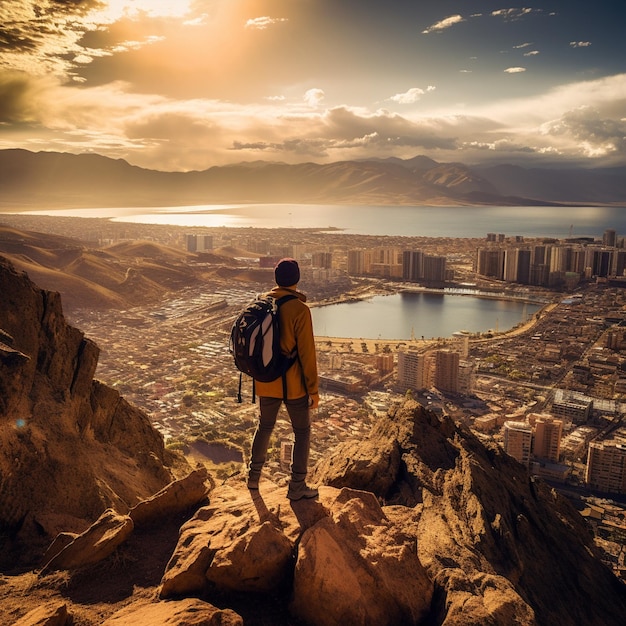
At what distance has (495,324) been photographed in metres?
30.3

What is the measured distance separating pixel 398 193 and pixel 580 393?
5348 inches

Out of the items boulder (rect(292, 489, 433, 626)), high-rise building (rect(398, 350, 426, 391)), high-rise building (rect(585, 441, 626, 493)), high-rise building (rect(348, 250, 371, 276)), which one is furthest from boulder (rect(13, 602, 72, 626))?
high-rise building (rect(348, 250, 371, 276))

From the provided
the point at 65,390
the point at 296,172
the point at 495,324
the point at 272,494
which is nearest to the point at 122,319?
the point at 495,324

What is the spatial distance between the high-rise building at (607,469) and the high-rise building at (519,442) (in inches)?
47.3

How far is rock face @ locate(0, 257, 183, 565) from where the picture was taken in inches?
115

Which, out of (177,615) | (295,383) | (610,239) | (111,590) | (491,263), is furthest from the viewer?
A: (610,239)

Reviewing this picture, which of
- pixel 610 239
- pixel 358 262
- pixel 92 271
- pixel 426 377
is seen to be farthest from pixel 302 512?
pixel 610 239

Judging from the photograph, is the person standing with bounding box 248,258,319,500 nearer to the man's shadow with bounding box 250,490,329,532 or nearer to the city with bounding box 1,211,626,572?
the man's shadow with bounding box 250,490,329,532

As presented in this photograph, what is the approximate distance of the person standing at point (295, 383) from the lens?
2.34 metres

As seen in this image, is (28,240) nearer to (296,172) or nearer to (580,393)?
(580,393)

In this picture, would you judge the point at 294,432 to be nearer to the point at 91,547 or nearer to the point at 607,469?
the point at 91,547

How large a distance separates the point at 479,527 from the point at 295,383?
115cm

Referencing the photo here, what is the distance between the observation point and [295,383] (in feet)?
7.80

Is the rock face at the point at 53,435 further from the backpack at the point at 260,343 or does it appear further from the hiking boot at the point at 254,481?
the backpack at the point at 260,343
